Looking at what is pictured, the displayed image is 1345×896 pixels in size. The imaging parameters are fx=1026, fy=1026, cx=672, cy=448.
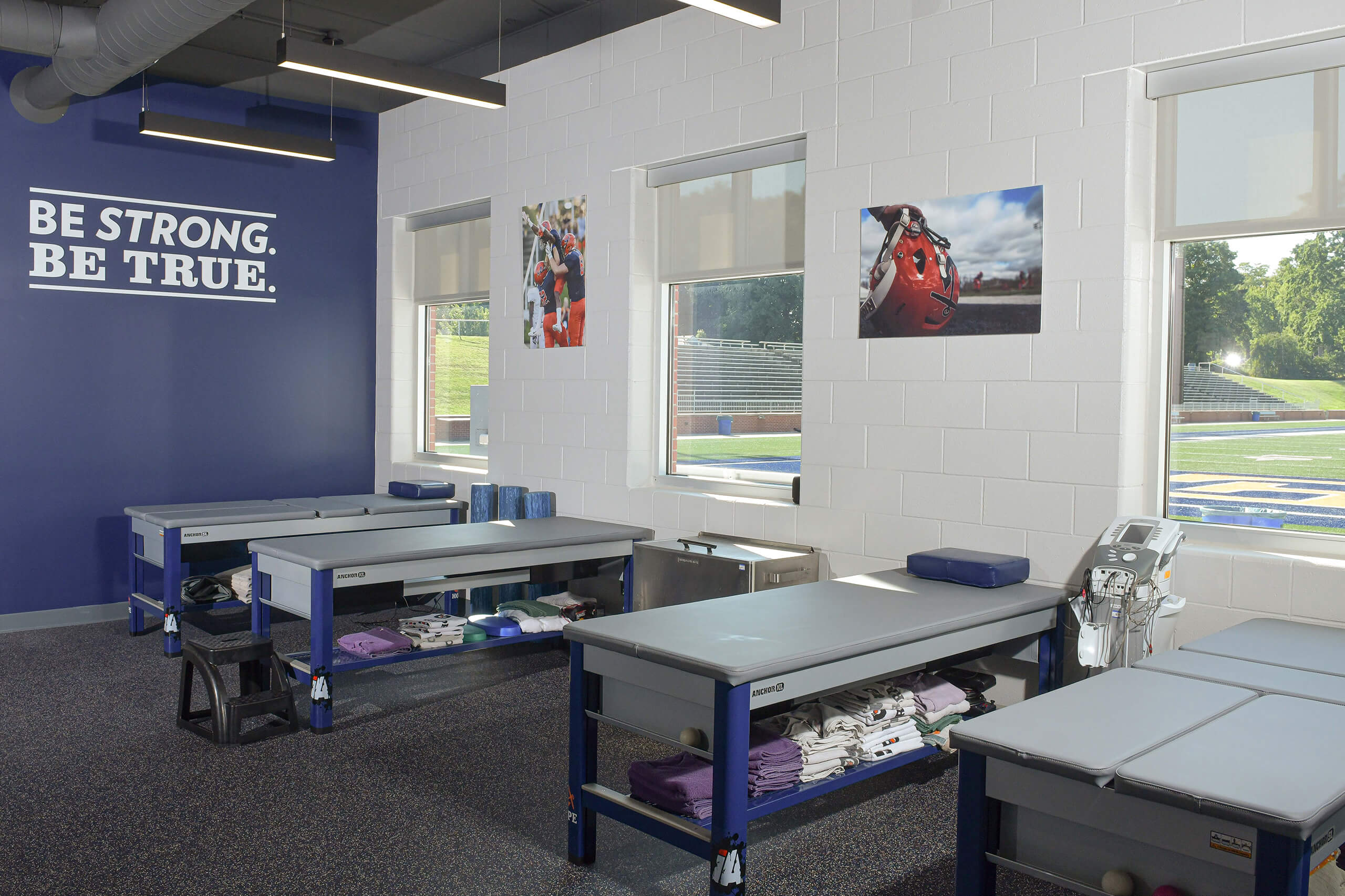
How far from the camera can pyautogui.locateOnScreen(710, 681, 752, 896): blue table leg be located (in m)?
2.59

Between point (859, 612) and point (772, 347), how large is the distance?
2.03 metres

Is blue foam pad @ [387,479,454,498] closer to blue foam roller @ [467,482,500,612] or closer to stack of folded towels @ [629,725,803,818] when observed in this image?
blue foam roller @ [467,482,500,612]

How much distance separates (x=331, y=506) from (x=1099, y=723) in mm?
4852

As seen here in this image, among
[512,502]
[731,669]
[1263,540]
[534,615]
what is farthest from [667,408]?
[731,669]

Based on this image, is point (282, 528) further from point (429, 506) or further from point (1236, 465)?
point (1236, 465)

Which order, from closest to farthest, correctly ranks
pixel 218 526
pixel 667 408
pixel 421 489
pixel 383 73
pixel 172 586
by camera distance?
pixel 383 73, pixel 172 586, pixel 218 526, pixel 667 408, pixel 421 489

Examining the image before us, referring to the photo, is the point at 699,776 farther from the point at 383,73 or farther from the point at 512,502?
the point at 512,502

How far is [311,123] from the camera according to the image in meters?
7.01

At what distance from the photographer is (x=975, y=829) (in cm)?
218

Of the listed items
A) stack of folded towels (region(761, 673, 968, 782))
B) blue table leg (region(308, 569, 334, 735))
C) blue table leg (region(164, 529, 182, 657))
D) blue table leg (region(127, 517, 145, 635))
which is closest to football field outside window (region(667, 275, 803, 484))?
stack of folded towels (region(761, 673, 968, 782))

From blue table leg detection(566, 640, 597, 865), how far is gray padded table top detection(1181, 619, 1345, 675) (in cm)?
A: 173

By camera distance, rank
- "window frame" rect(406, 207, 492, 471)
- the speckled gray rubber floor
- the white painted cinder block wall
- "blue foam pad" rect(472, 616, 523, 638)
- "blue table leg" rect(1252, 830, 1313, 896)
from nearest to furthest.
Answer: "blue table leg" rect(1252, 830, 1313, 896) → the speckled gray rubber floor → the white painted cinder block wall → "blue foam pad" rect(472, 616, 523, 638) → "window frame" rect(406, 207, 492, 471)

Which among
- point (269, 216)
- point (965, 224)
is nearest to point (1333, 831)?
point (965, 224)

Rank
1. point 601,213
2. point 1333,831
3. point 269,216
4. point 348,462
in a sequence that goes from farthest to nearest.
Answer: point 348,462 → point 269,216 → point 601,213 → point 1333,831
